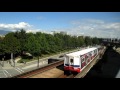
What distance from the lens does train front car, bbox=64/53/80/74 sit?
67.1ft

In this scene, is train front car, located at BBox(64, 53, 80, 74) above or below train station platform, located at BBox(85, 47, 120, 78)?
above

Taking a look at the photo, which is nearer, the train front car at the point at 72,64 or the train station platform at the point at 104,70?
the train front car at the point at 72,64

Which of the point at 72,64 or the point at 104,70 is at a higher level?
the point at 72,64

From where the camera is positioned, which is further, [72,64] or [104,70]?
[104,70]

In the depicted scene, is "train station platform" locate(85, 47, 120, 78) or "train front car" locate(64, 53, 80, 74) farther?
"train station platform" locate(85, 47, 120, 78)

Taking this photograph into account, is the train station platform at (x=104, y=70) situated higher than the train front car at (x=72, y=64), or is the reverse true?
the train front car at (x=72, y=64)

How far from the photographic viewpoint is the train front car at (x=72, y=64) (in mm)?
20466

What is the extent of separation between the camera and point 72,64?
20.7 meters
